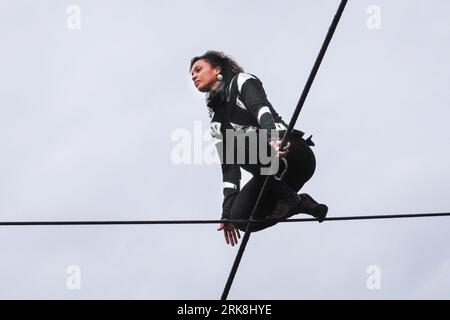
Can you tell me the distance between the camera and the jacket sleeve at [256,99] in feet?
27.9

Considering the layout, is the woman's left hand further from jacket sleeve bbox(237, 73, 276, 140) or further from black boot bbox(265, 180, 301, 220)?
black boot bbox(265, 180, 301, 220)

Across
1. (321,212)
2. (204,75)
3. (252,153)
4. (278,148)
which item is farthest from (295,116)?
(204,75)

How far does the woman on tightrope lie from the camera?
8.60 metres

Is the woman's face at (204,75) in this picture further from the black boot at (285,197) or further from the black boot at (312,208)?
the black boot at (312,208)

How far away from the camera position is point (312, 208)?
8.63m

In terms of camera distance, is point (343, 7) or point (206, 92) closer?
point (343, 7)

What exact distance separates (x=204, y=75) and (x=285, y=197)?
1382 mm

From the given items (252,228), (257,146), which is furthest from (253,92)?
(252,228)

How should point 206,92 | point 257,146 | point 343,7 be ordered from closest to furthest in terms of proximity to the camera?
point 343,7, point 257,146, point 206,92

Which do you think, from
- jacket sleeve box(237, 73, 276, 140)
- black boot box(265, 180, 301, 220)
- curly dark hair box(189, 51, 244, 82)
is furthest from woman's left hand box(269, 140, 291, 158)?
curly dark hair box(189, 51, 244, 82)

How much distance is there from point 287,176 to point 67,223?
73.1 inches
